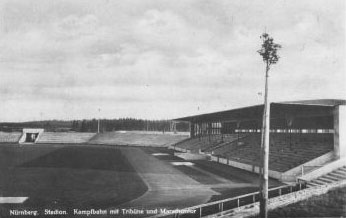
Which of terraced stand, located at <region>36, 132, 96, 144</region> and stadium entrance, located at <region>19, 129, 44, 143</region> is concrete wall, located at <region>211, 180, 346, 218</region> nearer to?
terraced stand, located at <region>36, 132, 96, 144</region>

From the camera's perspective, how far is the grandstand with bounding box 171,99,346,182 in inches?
1059

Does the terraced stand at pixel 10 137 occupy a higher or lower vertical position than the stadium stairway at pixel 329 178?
A: lower

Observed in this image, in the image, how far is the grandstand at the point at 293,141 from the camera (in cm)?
2691

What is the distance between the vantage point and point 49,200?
20312 mm

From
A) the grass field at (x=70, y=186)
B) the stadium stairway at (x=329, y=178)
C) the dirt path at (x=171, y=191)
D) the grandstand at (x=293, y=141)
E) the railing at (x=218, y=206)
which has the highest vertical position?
the grandstand at (x=293, y=141)

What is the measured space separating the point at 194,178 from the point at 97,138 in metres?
74.5

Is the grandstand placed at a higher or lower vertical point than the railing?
higher

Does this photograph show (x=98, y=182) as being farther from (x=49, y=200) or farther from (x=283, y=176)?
(x=283, y=176)

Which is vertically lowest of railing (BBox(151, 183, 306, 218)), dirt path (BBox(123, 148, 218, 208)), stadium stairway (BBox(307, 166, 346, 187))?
dirt path (BBox(123, 148, 218, 208))

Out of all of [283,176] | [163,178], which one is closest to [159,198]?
[163,178]

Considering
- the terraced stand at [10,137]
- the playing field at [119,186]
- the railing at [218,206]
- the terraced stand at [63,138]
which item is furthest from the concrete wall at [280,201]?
the terraced stand at [10,137]

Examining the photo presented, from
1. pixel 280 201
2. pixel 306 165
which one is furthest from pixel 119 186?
pixel 306 165

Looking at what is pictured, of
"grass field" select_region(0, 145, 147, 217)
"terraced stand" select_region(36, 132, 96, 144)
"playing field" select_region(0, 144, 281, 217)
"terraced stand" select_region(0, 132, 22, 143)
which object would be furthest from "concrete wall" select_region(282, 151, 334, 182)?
"terraced stand" select_region(0, 132, 22, 143)

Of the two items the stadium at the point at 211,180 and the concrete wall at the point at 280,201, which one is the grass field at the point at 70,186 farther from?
the concrete wall at the point at 280,201
